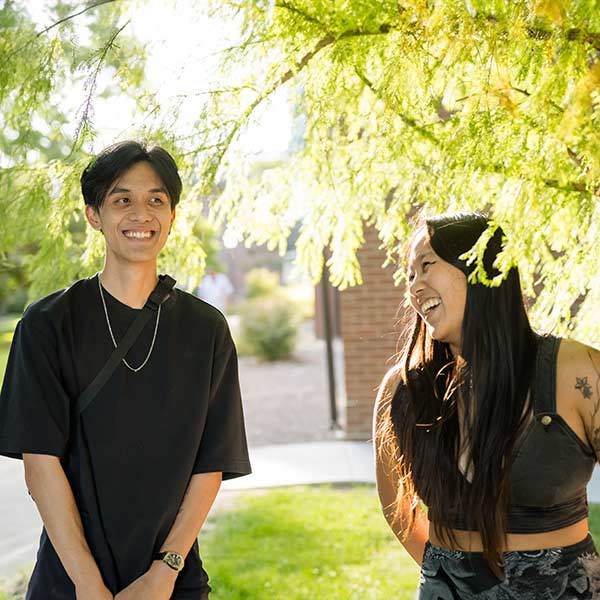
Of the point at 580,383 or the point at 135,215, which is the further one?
the point at 135,215

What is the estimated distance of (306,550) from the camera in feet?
21.4

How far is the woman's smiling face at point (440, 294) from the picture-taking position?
2645 millimetres

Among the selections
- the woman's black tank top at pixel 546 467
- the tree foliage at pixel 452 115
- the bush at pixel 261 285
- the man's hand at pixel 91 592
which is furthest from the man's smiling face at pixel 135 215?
the bush at pixel 261 285

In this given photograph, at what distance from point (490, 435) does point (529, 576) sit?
357 millimetres

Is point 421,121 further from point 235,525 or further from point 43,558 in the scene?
point 235,525

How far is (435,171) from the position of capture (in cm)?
351

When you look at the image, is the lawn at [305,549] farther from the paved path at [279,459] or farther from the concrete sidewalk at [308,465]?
the paved path at [279,459]

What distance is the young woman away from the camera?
248 centimetres

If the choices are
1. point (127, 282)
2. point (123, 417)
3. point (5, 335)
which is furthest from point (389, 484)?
point (5, 335)

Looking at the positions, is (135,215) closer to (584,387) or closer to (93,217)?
(93,217)

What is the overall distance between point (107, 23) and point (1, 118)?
0.54m

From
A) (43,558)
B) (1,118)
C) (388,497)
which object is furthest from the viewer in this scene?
(1,118)

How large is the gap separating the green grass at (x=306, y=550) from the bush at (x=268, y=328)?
12470 millimetres

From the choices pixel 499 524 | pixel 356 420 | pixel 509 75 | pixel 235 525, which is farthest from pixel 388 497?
pixel 356 420
